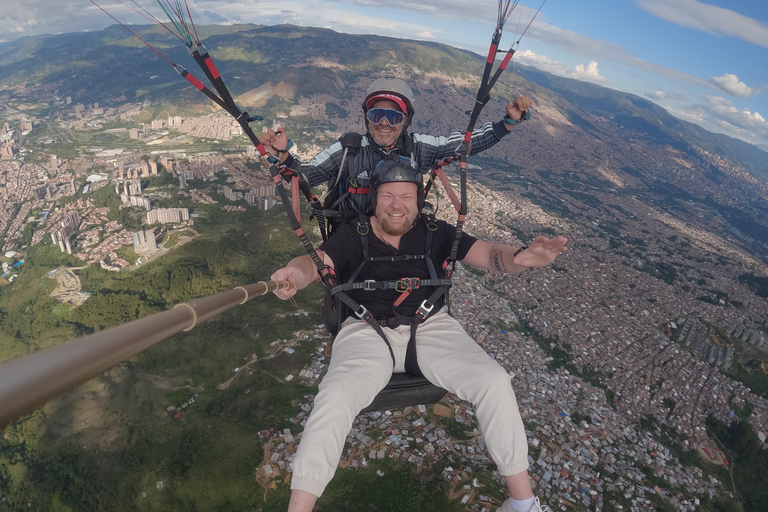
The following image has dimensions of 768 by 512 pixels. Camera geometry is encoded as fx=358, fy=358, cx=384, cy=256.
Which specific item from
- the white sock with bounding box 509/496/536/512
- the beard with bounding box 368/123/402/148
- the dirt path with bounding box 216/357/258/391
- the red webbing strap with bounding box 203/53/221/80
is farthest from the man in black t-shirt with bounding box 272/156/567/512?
the dirt path with bounding box 216/357/258/391

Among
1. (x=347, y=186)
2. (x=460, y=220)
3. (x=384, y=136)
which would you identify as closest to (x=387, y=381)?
(x=460, y=220)

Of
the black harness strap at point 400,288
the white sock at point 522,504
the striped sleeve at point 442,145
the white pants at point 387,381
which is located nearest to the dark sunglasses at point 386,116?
the striped sleeve at point 442,145

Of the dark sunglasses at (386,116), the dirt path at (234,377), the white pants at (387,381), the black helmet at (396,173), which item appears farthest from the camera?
the dirt path at (234,377)

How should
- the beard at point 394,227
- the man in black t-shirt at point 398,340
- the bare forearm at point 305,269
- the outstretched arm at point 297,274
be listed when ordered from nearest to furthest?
1. the man in black t-shirt at point 398,340
2. the outstretched arm at point 297,274
3. the bare forearm at point 305,269
4. the beard at point 394,227

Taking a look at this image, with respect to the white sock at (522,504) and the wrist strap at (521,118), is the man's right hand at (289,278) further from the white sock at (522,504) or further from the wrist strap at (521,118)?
the wrist strap at (521,118)

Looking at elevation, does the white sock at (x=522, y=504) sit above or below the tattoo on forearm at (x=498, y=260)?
below

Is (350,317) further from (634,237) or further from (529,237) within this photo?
(634,237)

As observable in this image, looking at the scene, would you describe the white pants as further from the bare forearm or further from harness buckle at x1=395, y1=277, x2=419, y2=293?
the bare forearm
